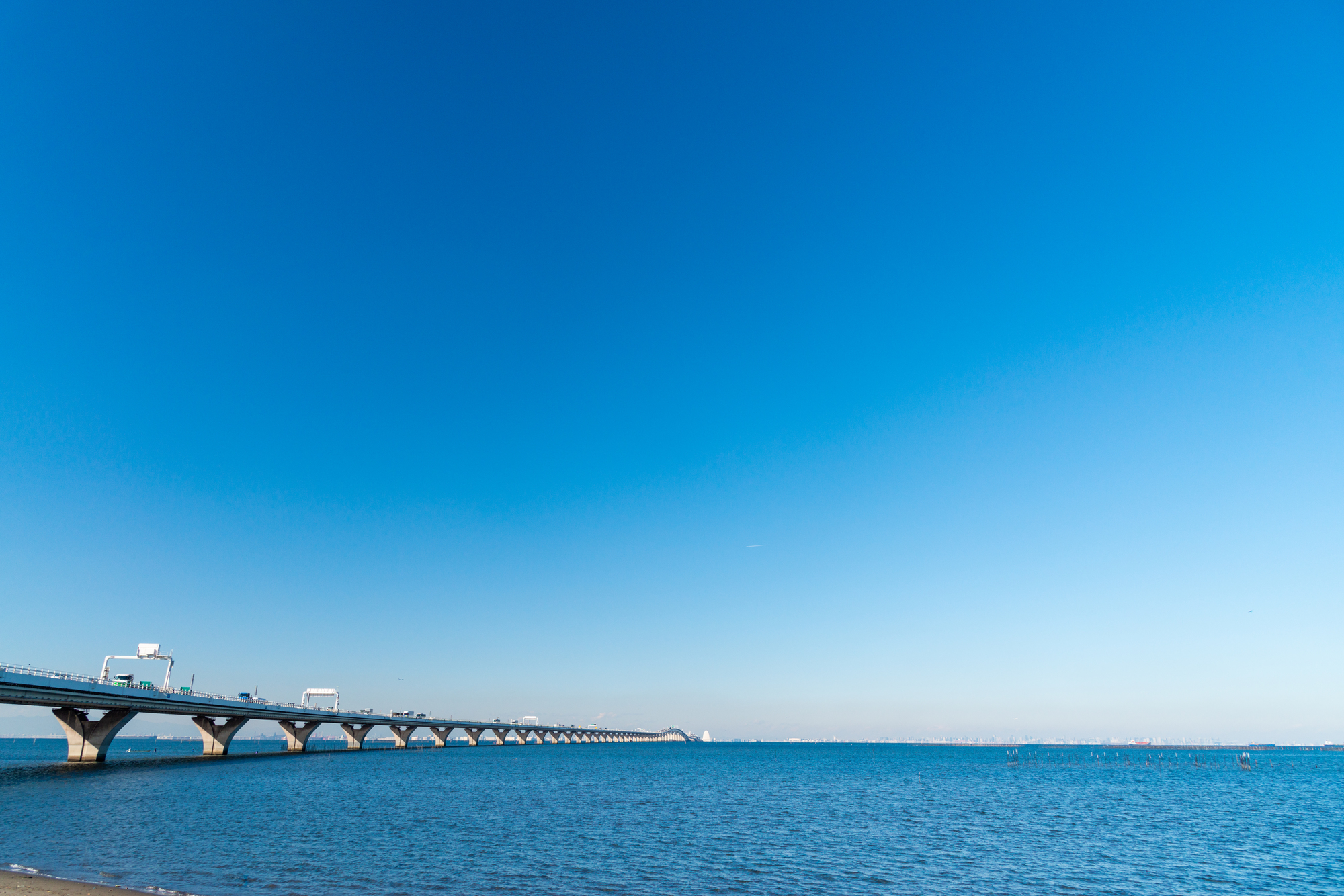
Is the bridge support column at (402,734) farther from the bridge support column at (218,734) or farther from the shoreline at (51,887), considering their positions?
the shoreline at (51,887)

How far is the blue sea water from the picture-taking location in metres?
30.8

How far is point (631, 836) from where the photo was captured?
42938 millimetres

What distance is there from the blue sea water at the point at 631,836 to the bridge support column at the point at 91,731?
11.9 feet

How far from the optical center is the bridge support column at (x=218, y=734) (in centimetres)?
11262

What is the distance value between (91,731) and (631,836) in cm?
8038

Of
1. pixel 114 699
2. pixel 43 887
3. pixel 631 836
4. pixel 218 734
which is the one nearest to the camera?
pixel 43 887

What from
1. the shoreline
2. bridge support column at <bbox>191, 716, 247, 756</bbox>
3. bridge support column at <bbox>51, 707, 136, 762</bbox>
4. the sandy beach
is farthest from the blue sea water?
bridge support column at <bbox>191, 716, 247, 756</bbox>

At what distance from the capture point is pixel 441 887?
28.4 meters

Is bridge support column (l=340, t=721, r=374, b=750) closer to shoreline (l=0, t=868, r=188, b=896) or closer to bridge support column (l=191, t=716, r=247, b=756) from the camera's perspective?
bridge support column (l=191, t=716, r=247, b=756)

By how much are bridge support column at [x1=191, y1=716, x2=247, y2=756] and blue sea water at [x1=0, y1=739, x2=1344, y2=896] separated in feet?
96.1

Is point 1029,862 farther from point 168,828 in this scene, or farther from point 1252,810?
point 1252,810

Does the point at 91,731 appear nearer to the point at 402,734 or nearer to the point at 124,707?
the point at 124,707

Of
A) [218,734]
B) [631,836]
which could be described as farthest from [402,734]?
[631,836]

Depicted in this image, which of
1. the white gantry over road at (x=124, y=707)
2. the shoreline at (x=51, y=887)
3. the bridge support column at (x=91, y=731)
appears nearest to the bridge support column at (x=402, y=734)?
the white gantry over road at (x=124, y=707)
